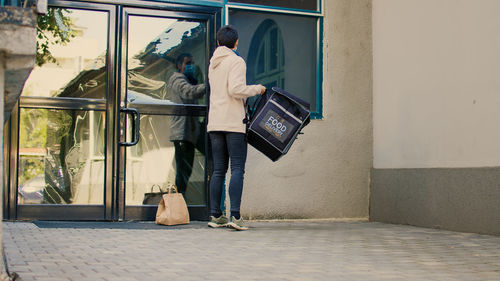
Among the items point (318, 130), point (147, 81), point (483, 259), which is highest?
point (147, 81)

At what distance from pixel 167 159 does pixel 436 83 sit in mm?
3026

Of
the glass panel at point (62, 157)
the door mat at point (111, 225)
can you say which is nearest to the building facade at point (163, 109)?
the glass panel at point (62, 157)

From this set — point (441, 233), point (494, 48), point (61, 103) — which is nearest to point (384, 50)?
point (494, 48)

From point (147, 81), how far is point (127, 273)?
3909 millimetres

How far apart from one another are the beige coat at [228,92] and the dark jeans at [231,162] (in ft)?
0.35

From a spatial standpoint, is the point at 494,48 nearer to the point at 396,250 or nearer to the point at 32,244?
the point at 396,250

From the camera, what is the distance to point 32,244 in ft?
16.2

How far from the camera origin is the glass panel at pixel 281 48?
7793 millimetres

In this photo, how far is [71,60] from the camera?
7.05m

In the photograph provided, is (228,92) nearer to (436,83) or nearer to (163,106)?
(163,106)

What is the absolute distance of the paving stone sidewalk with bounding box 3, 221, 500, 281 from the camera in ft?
12.7

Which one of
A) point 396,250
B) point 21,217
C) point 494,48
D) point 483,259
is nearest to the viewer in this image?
point 483,259

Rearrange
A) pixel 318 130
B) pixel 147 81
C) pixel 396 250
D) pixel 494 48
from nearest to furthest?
pixel 396 250
pixel 494 48
pixel 147 81
pixel 318 130

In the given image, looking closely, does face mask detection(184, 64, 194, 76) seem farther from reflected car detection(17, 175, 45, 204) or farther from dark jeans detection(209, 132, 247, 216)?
reflected car detection(17, 175, 45, 204)
